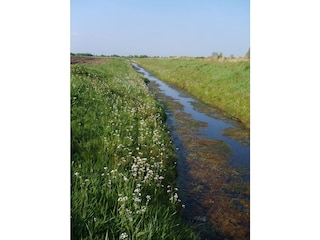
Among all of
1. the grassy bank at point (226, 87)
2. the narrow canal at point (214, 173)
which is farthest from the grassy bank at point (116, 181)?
the grassy bank at point (226, 87)

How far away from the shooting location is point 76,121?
18.9 ft

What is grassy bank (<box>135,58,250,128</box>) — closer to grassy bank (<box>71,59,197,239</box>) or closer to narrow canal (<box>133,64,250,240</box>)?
narrow canal (<box>133,64,250,240</box>)

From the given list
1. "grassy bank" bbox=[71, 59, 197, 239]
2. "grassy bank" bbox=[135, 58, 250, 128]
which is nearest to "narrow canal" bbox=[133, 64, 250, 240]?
"grassy bank" bbox=[71, 59, 197, 239]

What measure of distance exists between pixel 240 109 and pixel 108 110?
242 inches

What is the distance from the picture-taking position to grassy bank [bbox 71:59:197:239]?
3.03 meters

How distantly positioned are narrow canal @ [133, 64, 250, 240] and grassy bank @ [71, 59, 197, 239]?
334 mm

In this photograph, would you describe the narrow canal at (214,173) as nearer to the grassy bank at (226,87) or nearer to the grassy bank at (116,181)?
the grassy bank at (116,181)

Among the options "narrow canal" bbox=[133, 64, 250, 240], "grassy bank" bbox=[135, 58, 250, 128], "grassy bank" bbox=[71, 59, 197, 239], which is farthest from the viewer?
"grassy bank" bbox=[135, 58, 250, 128]

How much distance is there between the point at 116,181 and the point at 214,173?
284 cm

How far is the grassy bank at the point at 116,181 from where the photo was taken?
3025mm

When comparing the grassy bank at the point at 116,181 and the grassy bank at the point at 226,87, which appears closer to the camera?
the grassy bank at the point at 116,181

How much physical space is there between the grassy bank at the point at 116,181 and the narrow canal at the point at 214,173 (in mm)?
334
